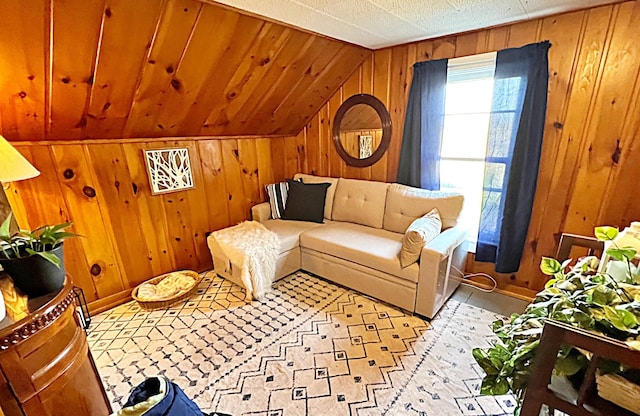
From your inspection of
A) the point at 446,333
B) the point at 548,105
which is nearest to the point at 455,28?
the point at 548,105

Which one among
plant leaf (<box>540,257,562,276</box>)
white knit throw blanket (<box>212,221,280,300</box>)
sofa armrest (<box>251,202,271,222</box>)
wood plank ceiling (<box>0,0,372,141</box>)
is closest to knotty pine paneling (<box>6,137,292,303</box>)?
wood plank ceiling (<box>0,0,372,141</box>)

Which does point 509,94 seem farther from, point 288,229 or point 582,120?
point 288,229

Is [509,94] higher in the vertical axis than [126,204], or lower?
higher

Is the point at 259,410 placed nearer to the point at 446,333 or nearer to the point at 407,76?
the point at 446,333

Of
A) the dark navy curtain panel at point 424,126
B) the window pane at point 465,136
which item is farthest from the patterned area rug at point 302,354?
the window pane at point 465,136

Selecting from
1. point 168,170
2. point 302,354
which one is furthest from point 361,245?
point 168,170

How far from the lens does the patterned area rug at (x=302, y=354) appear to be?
5.23ft

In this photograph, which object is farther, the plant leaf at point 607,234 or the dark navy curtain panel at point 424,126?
the dark navy curtain panel at point 424,126

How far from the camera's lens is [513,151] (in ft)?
7.50

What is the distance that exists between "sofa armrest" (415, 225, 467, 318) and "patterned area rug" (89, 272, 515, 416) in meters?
0.15

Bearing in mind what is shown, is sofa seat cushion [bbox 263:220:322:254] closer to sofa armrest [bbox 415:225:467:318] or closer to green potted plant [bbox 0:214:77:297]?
sofa armrest [bbox 415:225:467:318]

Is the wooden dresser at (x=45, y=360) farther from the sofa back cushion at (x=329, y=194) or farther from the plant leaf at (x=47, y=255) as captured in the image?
the sofa back cushion at (x=329, y=194)

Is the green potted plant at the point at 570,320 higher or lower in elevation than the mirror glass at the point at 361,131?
lower

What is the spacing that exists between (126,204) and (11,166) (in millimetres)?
1396
